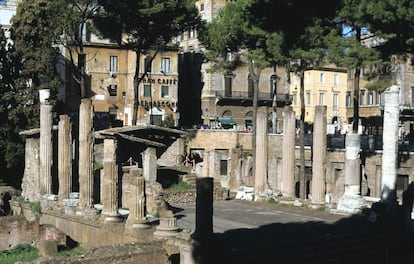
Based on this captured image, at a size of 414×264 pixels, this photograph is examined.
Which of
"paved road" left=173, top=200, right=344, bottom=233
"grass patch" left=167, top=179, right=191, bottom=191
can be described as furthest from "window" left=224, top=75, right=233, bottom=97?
"paved road" left=173, top=200, right=344, bottom=233

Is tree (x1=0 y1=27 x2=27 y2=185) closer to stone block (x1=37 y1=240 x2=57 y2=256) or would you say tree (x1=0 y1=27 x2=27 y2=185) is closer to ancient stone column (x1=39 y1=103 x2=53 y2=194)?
ancient stone column (x1=39 y1=103 x2=53 y2=194)

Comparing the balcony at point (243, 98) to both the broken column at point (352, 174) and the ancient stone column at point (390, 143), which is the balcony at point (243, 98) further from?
the ancient stone column at point (390, 143)

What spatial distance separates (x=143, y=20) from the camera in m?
28.9

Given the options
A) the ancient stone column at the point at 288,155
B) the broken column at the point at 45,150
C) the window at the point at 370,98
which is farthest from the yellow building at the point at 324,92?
the broken column at the point at 45,150

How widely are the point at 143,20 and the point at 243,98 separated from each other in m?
15.5

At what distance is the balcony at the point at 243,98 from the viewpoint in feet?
140

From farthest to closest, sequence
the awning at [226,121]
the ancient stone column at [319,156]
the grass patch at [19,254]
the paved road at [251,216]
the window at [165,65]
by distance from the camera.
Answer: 1. the awning at [226,121]
2. the window at [165,65]
3. the ancient stone column at [319,156]
4. the paved road at [251,216]
5. the grass patch at [19,254]

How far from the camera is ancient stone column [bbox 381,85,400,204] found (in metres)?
16.5

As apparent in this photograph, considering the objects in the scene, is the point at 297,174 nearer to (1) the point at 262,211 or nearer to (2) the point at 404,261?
(1) the point at 262,211

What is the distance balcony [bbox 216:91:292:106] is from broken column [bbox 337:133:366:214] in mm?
24880

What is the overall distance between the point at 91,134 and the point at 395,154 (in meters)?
8.81

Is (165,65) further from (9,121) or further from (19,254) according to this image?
(19,254)

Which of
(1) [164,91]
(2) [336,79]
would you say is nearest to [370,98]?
(2) [336,79]

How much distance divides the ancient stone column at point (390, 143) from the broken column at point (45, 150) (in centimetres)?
1129
